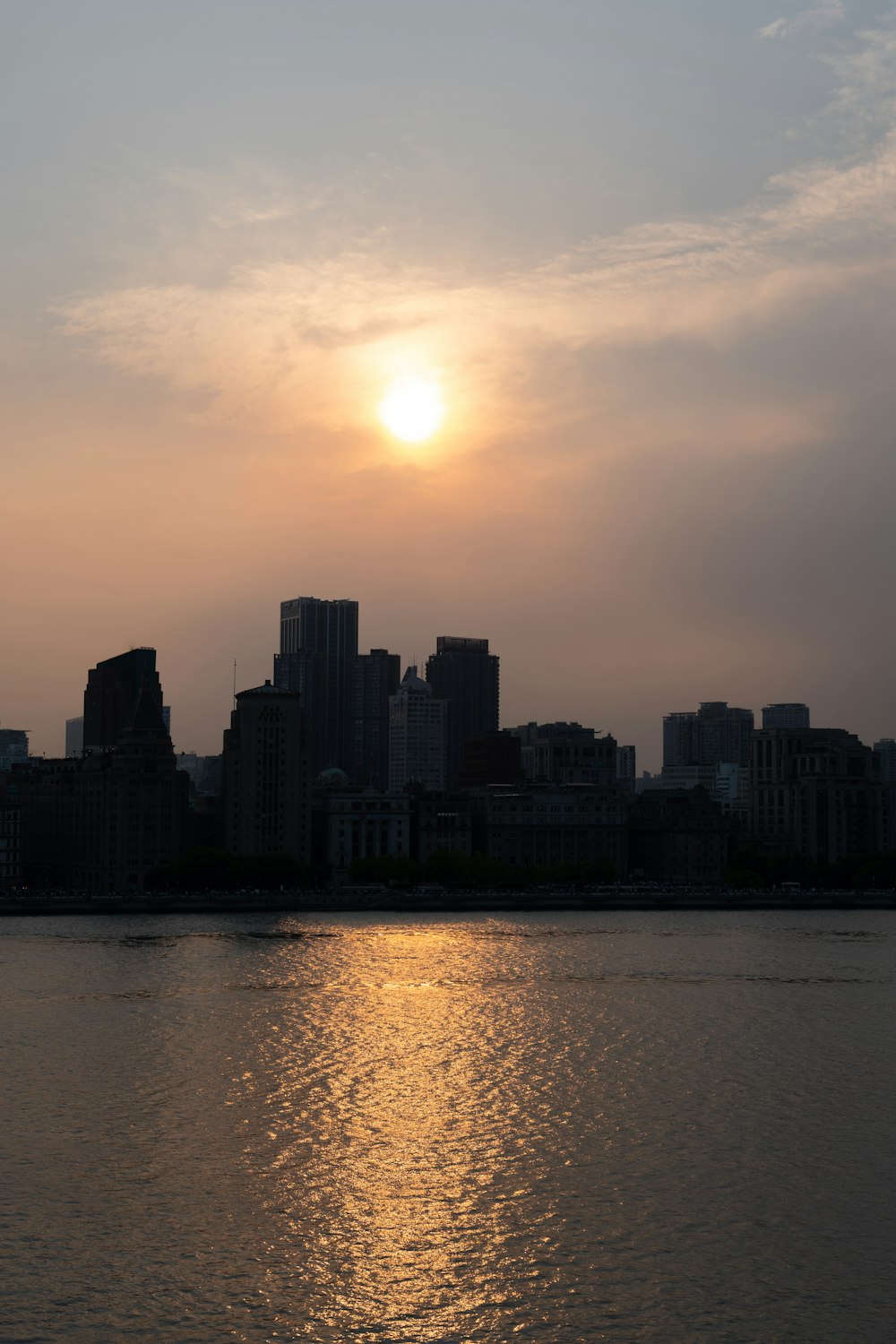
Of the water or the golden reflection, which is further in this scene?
the golden reflection

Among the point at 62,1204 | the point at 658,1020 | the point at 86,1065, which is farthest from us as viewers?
the point at 658,1020

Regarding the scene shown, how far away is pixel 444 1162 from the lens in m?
63.3

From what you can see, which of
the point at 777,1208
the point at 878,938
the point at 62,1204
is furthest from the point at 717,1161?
the point at 878,938

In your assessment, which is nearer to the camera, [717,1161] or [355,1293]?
[355,1293]

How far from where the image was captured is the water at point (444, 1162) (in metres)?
47.5

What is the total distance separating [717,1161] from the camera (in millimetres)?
63562

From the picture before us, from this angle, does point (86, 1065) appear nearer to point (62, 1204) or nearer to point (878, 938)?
point (62, 1204)

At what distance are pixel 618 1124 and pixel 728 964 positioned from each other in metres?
73.9

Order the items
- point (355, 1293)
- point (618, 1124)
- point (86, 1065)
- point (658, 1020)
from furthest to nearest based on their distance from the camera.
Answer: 1. point (658, 1020)
2. point (86, 1065)
3. point (618, 1124)
4. point (355, 1293)

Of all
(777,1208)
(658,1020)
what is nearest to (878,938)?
(658,1020)

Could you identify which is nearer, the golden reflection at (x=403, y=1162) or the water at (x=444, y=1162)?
the water at (x=444, y=1162)

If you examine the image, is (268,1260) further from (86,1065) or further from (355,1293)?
(86,1065)

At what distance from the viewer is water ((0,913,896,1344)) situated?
4747cm

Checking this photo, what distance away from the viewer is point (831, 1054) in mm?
89938
